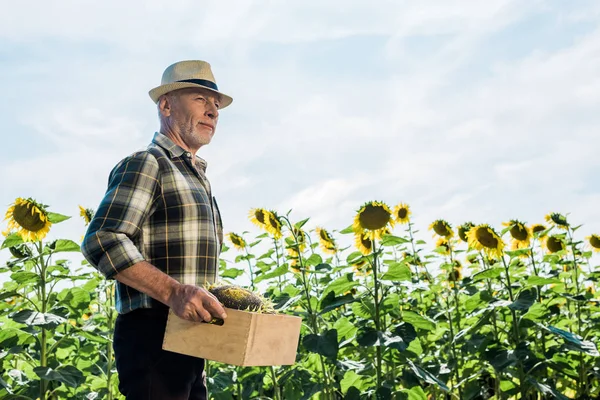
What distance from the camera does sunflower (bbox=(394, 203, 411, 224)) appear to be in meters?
6.24

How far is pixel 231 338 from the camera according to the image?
85.6 inches

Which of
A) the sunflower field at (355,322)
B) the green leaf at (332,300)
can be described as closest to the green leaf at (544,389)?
the sunflower field at (355,322)

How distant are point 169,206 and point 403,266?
1.94 meters

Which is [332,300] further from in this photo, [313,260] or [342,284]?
[313,260]

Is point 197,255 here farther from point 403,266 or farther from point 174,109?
point 403,266

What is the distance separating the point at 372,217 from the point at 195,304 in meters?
2.46

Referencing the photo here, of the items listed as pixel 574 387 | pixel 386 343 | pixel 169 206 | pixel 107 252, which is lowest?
pixel 574 387

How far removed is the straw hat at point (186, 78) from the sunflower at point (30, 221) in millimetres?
1700

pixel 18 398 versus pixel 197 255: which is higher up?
pixel 197 255

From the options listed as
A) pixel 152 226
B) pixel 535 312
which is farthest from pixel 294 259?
pixel 152 226

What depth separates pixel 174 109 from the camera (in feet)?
8.97

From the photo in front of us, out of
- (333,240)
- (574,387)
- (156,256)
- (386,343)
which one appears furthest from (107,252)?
(574,387)

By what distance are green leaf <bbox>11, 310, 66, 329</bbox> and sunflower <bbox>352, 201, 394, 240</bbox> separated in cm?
186

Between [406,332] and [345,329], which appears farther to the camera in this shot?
[345,329]
